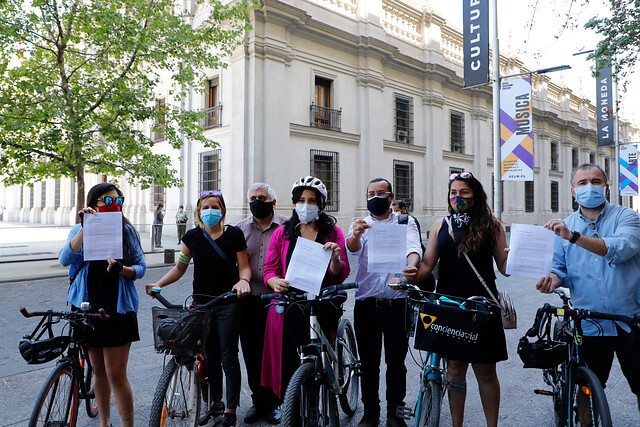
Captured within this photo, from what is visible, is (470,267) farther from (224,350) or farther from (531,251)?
(224,350)

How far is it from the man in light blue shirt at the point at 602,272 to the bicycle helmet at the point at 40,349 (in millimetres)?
2974

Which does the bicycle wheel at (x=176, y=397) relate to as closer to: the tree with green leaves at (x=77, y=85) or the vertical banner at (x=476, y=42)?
the tree with green leaves at (x=77, y=85)

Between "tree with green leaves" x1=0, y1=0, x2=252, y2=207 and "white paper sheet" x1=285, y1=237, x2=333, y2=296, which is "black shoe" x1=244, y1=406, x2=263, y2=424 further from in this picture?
"tree with green leaves" x1=0, y1=0, x2=252, y2=207

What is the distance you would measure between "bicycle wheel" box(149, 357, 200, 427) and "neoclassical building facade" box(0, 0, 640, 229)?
12516mm

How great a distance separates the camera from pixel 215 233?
11.9ft

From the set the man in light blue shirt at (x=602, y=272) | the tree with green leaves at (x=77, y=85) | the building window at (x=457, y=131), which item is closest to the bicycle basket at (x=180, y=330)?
the man in light blue shirt at (x=602, y=272)

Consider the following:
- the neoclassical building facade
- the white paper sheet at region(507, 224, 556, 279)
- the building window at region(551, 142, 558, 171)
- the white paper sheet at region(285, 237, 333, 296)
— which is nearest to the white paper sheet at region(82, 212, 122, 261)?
the white paper sheet at region(285, 237, 333, 296)

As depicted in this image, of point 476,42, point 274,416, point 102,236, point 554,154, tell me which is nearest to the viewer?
point 102,236

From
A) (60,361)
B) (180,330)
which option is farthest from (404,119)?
(60,361)

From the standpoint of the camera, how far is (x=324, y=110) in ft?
58.8

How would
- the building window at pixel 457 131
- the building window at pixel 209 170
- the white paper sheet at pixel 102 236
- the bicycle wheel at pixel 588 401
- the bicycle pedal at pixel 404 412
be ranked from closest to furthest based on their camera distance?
the bicycle wheel at pixel 588 401, the white paper sheet at pixel 102 236, the bicycle pedal at pixel 404 412, the building window at pixel 209 170, the building window at pixel 457 131

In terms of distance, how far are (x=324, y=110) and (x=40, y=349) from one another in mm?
16048

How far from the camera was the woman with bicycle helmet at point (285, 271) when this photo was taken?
3292mm

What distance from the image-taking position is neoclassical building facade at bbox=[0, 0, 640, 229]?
1580cm
